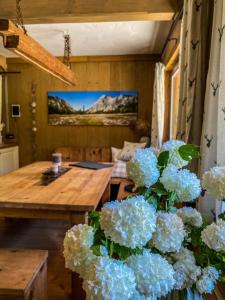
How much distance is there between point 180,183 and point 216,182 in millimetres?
80

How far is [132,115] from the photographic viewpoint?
16.4ft

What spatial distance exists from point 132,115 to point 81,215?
11.5ft

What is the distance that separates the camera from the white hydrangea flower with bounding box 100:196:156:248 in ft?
1.55

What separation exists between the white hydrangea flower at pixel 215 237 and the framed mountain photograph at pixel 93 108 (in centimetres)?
452

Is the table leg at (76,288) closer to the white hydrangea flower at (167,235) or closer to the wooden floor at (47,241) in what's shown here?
the wooden floor at (47,241)

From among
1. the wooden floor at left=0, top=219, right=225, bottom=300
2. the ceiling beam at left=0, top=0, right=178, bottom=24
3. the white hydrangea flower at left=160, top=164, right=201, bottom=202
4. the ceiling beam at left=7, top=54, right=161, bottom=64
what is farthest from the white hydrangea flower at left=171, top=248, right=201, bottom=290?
the ceiling beam at left=7, top=54, right=161, bottom=64

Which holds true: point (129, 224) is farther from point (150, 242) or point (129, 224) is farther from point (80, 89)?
point (80, 89)

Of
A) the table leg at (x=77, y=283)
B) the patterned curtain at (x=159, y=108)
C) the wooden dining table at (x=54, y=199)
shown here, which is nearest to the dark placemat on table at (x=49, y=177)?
the wooden dining table at (x=54, y=199)

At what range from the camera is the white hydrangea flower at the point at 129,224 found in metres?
0.47

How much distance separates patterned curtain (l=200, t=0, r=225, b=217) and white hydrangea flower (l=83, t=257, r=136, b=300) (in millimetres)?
747

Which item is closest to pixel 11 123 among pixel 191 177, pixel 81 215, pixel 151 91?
pixel 151 91

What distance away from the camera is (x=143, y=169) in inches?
22.2

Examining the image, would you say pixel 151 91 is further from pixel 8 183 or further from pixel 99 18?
pixel 8 183

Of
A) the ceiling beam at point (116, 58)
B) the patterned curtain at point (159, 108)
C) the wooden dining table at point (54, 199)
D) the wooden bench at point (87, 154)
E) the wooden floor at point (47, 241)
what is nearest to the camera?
the wooden dining table at point (54, 199)
